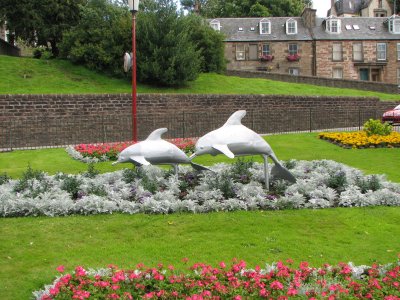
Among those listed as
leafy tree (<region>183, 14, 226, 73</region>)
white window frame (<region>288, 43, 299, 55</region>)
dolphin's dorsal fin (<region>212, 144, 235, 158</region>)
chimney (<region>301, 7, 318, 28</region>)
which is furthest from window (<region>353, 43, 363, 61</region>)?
dolphin's dorsal fin (<region>212, 144, 235, 158</region>)

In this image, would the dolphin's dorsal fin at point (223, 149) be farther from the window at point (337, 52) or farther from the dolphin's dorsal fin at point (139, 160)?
the window at point (337, 52)

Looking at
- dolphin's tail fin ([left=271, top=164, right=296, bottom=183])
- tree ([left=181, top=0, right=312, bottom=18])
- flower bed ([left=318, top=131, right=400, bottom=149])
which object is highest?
tree ([left=181, top=0, right=312, bottom=18])

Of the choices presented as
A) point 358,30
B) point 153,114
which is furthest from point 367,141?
point 358,30

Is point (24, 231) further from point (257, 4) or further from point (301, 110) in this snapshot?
point (257, 4)

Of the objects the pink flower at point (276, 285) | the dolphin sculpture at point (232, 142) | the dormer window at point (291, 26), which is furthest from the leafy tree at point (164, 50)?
the pink flower at point (276, 285)

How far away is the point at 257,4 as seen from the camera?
167ft

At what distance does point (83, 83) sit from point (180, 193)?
19.1 m

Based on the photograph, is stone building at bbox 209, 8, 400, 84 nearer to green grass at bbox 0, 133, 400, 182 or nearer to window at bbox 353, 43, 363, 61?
window at bbox 353, 43, 363, 61

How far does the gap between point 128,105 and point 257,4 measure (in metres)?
32.7

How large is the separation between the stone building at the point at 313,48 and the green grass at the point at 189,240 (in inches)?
1438

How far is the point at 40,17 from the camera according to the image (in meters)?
30.0

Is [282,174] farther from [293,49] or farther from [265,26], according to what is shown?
→ [265,26]

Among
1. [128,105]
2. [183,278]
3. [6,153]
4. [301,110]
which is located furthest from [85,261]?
[301,110]

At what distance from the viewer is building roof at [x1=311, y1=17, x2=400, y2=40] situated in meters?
43.8
